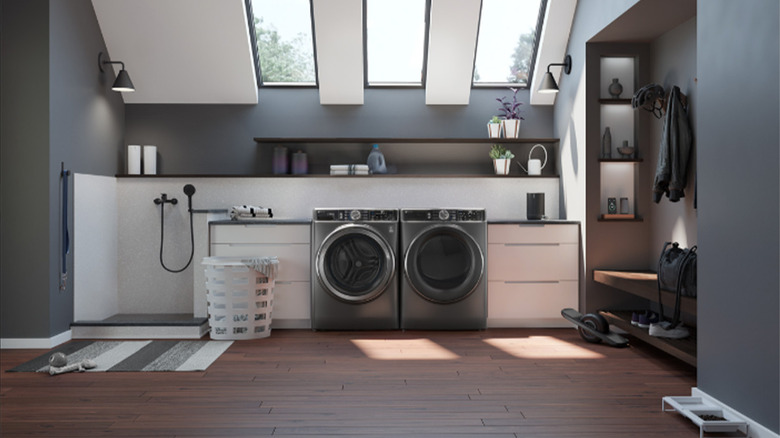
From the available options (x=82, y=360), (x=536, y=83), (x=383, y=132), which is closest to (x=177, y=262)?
(x=82, y=360)

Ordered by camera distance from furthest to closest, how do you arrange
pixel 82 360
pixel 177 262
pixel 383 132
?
pixel 383 132, pixel 177 262, pixel 82 360

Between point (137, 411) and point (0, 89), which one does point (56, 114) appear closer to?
point (0, 89)

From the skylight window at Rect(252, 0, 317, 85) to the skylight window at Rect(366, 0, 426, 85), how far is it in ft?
1.71

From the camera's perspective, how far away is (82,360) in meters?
3.73

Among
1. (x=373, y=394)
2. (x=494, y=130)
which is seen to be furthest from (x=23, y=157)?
(x=494, y=130)

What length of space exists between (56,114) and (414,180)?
2744 millimetres

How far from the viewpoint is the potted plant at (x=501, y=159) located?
535cm

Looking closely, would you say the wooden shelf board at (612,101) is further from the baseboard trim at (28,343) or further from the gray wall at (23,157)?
the baseboard trim at (28,343)

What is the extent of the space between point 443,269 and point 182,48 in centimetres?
282

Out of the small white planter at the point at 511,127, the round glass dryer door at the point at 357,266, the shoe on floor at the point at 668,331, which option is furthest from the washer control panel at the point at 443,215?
the shoe on floor at the point at 668,331

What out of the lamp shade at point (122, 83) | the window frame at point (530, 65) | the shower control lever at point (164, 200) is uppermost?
the window frame at point (530, 65)

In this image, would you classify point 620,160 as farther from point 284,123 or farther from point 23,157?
point 23,157

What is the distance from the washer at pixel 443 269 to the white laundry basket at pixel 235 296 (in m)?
1.07

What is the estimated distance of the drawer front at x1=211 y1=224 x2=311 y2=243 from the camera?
4762 millimetres
